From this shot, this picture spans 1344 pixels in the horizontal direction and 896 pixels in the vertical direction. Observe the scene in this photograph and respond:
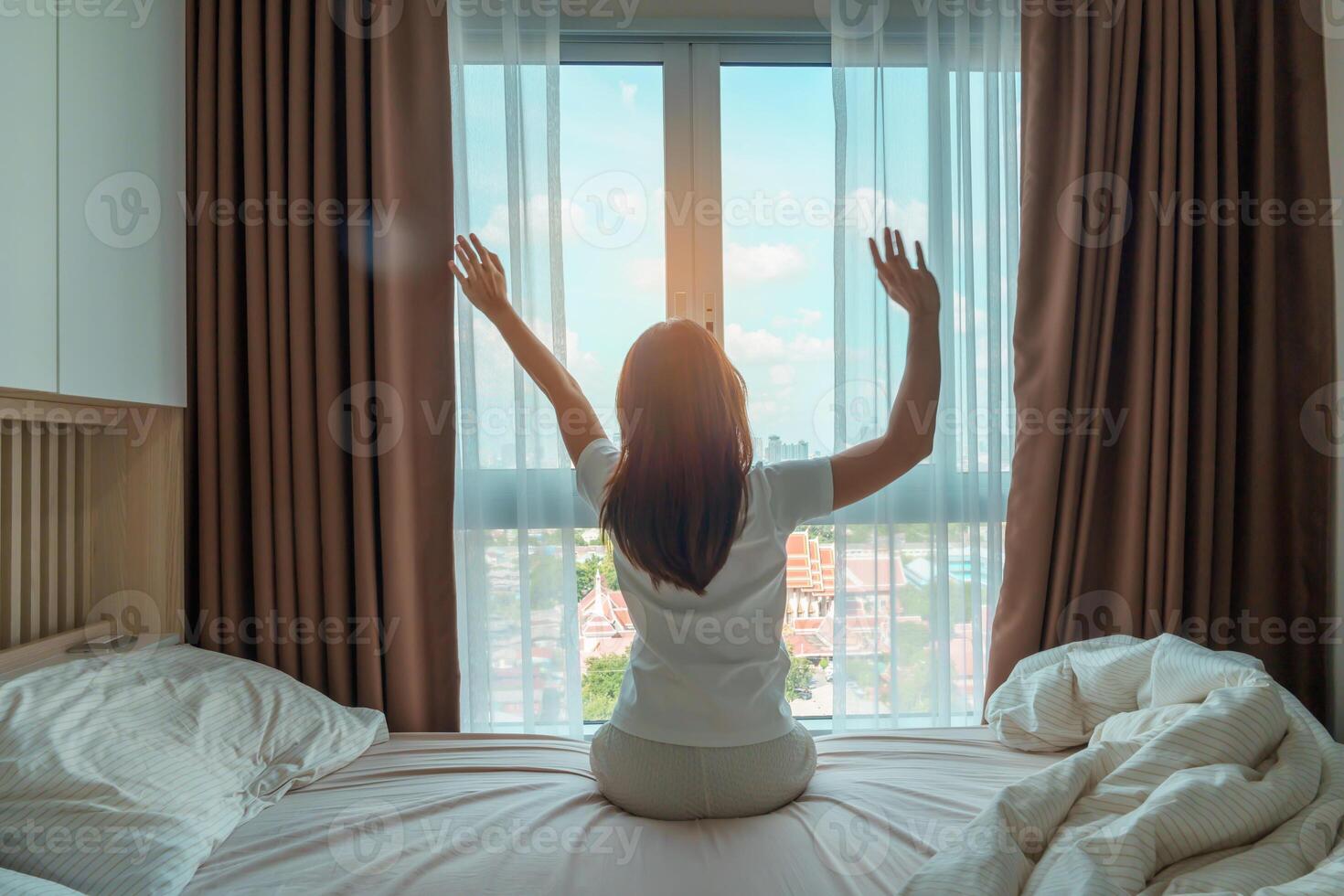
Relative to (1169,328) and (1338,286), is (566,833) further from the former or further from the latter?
(1338,286)

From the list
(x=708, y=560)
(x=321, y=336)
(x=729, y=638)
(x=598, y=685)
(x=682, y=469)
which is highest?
(x=321, y=336)

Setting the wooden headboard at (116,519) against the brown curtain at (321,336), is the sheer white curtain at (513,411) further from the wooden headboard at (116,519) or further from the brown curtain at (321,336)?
the wooden headboard at (116,519)

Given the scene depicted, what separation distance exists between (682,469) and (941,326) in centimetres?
101

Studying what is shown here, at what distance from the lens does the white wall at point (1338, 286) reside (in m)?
1.84

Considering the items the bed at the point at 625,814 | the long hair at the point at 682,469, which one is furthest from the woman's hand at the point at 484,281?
→ the bed at the point at 625,814

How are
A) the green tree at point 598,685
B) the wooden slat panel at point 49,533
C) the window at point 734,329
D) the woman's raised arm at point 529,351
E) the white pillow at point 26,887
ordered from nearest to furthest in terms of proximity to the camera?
1. the white pillow at point 26,887
2. the woman's raised arm at point 529,351
3. the wooden slat panel at point 49,533
4. the window at point 734,329
5. the green tree at point 598,685

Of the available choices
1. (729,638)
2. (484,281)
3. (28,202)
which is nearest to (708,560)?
(729,638)

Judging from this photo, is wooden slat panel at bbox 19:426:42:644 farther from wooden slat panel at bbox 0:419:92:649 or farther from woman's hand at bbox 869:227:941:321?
woman's hand at bbox 869:227:941:321

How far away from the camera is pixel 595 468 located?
1.41m

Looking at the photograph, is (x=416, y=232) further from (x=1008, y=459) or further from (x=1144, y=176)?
(x=1144, y=176)

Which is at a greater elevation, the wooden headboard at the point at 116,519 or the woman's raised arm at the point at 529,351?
the woman's raised arm at the point at 529,351

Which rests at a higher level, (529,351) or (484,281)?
(484,281)

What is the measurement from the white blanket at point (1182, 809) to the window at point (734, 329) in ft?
2.11

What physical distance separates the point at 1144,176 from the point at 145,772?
→ 7.42ft
